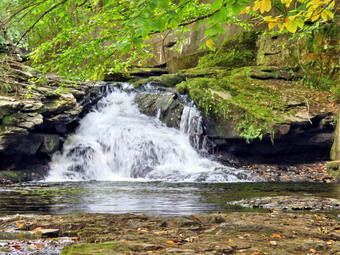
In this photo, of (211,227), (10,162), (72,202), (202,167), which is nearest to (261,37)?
(202,167)

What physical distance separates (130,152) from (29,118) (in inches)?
150

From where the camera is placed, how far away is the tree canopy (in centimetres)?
266

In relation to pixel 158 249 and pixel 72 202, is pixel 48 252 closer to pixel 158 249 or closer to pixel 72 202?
pixel 158 249

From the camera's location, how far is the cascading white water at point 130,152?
13133 millimetres

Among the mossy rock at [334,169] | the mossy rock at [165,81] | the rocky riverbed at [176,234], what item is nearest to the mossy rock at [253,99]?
the mossy rock at [165,81]

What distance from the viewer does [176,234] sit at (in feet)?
11.5

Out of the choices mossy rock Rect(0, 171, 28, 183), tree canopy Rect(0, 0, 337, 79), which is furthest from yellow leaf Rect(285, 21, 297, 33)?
mossy rock Rect(0, 171, 28, 183)

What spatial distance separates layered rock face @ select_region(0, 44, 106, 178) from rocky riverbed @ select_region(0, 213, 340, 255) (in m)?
8.59

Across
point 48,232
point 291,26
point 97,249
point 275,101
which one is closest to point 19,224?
point 48,232

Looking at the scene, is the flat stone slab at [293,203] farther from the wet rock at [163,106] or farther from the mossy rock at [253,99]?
the wet rock at [163,106]

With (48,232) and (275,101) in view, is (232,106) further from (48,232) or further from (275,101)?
(48,232)

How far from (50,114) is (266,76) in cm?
882

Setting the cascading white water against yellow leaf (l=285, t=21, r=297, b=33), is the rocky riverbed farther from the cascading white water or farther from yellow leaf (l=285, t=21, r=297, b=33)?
the cascading white water

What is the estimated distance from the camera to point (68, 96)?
1402 centimetres
